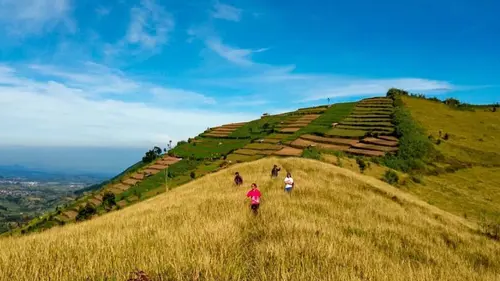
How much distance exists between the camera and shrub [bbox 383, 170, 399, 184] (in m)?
45.6

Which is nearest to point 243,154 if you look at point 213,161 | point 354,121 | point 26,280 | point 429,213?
point 213,161

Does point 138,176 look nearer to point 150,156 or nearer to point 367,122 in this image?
point 150,156

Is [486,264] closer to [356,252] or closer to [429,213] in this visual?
[356,252]

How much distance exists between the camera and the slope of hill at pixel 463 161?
40.9 meters

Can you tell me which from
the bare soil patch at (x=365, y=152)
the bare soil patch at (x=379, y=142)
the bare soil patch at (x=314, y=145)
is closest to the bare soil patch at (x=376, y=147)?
the bare soil patch at (x=379, y=142)

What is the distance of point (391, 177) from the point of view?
152 ft

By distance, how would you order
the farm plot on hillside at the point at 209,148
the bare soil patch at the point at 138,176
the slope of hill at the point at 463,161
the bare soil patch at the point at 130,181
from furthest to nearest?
the farm plot on hillside at the point at 209,148 → the bare soil patch at the point at 138,176 → the bare soil patch at the point at 130,181 → the slope of hill at the point at 463,161

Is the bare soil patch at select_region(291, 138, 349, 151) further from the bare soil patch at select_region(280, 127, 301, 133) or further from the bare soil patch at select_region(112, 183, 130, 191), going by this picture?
the bare soil patch at select_region(112, 183, 130, 191)

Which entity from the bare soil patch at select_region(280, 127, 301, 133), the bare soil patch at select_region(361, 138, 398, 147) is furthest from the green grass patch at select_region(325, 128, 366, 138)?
the bare soil patch at select_region(280, 127, 301, 133)

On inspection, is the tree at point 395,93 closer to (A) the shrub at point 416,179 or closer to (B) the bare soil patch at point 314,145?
(B) the bare soil patch at point 314,145

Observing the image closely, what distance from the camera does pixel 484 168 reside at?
5628 centimetres

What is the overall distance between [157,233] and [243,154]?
73.5 metres

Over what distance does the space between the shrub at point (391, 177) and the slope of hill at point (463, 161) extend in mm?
1965

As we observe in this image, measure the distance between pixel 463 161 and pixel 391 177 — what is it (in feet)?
66.7
